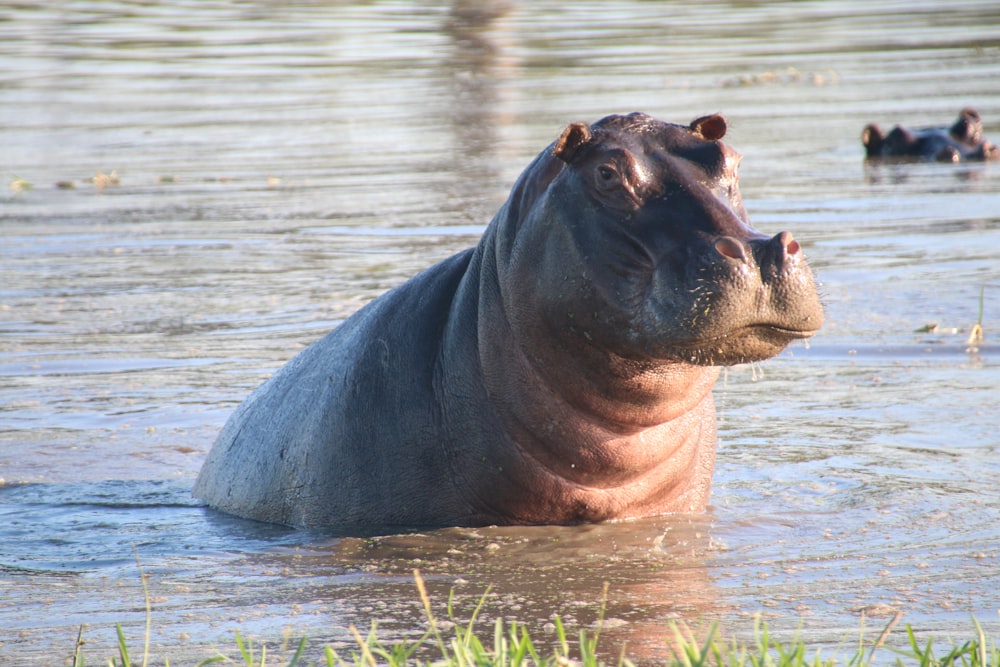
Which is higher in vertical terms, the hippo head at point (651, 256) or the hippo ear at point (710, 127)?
the hippo ear at point (710, 127)

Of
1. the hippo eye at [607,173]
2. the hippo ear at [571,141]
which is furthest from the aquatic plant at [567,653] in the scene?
the hippo ear at [571,141]

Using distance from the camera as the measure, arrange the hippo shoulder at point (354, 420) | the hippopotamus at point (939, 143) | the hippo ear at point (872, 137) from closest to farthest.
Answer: the hippo shoulder at point (354, 420)
the hippopotamus at point (939, 143)
the hippo ear at point (872, 137)

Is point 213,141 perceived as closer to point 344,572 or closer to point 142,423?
point 142,423

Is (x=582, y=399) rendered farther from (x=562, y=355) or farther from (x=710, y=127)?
(x=710, y=127)

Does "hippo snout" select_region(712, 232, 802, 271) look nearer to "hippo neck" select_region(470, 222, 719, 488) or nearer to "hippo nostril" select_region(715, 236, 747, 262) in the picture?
"hippo nostril" select_region(715, 236, 747, 262)

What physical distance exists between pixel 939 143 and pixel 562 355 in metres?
10.6

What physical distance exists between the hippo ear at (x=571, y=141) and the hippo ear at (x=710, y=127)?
0.34 m

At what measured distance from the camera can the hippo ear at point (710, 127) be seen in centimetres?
492

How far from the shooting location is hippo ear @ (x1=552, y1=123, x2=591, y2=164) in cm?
489

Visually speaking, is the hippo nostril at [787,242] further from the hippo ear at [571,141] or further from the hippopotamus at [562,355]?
the hippo ear at [571,141]

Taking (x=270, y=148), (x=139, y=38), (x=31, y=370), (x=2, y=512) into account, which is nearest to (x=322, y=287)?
(x=31, y=370)

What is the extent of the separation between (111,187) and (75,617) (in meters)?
11.0

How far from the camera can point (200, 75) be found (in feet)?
81.4

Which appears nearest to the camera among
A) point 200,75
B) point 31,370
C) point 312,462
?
point 312,462
